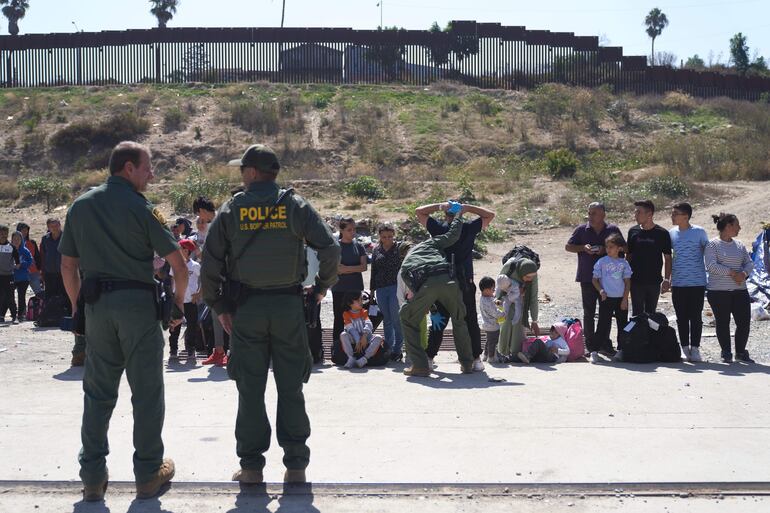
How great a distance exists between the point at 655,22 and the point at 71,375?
2695 inches

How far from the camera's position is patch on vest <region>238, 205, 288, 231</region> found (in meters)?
5.74

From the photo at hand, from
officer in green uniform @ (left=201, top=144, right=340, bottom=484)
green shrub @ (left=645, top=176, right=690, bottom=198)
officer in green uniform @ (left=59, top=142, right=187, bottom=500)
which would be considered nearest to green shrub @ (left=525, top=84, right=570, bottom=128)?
green shrub @ (left=645, top=176, right=690, bottom=198)

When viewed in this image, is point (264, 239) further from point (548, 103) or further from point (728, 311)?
point (548, 103)

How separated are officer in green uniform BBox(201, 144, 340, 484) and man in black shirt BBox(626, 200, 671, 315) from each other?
5689mm

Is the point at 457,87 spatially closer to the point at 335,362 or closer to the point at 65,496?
the point at 335,362

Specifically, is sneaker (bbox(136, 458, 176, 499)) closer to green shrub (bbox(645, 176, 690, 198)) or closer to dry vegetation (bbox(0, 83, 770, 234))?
dry vegetation (bbox(0, 83, 770, 234))

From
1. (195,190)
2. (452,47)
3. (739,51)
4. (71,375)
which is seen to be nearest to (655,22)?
(739,51)

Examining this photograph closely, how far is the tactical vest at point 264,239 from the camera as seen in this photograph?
18.9ft

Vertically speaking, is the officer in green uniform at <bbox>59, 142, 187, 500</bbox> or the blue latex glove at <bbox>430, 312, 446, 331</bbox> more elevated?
the officer in green uniform at <bbox>59, 142, 187, 500</bbox>

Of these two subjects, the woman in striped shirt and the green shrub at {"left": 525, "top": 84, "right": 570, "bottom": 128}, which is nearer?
the woman in striped shirt

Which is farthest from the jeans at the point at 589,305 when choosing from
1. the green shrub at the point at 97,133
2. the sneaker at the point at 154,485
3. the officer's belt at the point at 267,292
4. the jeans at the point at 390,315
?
the green shrub at the point at 97,133

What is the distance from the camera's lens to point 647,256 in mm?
10617

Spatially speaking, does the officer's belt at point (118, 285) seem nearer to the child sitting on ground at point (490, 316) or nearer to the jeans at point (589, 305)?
the child sitting on ground at point (490, 316)

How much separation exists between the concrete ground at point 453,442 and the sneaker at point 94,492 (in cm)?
8
